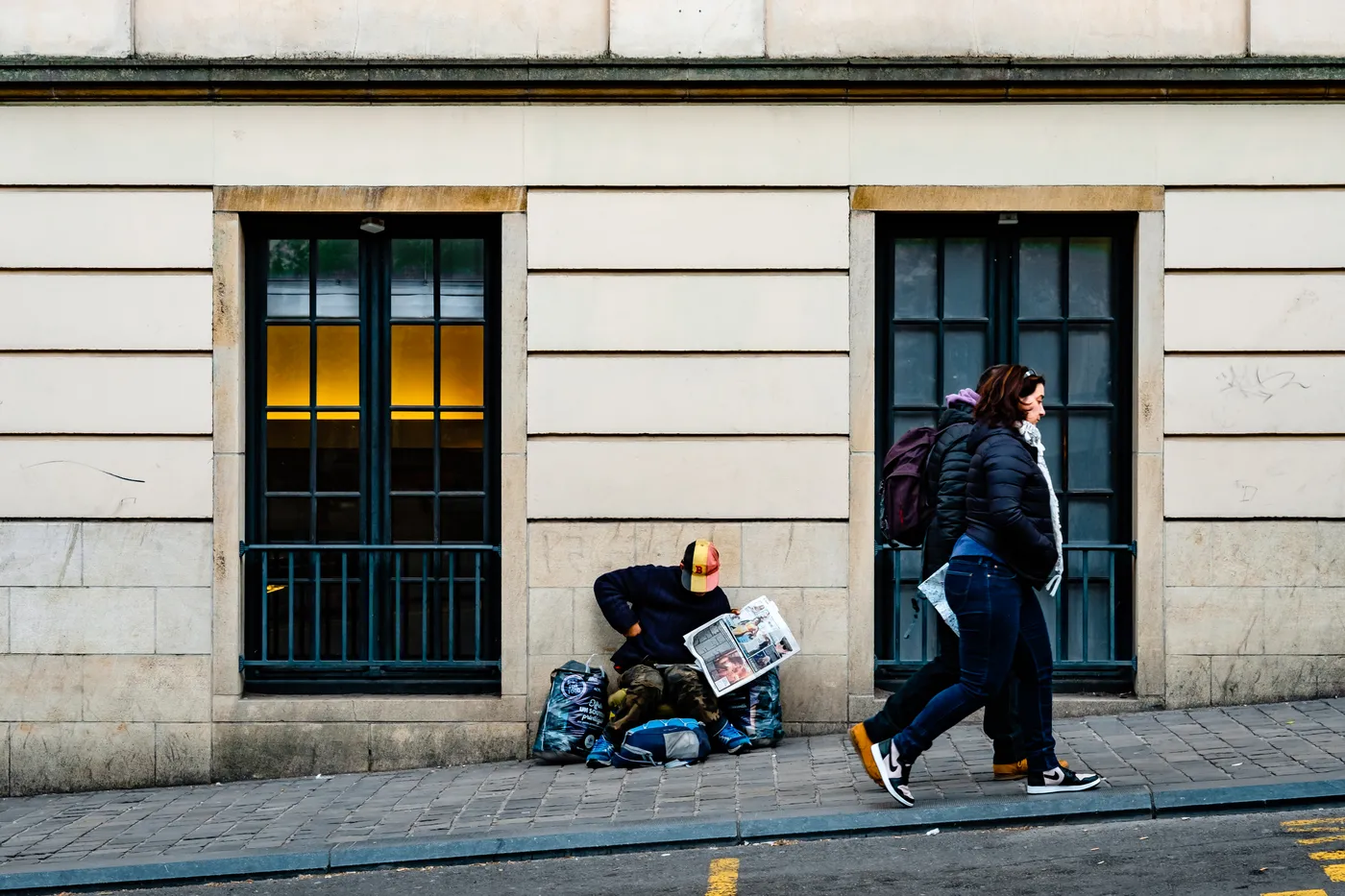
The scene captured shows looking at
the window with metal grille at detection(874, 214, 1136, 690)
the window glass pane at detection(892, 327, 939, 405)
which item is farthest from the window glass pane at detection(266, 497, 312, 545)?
the window glass pane at detection(892, 327, 939, 405)

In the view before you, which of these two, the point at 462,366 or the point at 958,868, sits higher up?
the point at 462,366

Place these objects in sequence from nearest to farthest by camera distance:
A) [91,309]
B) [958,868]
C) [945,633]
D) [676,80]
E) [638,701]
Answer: [958,868] → [945,633] → [638,701] → [676,80] → [91,309]

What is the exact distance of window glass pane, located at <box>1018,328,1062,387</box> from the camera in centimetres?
904

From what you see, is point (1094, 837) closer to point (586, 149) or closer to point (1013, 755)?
point (1013, 755)

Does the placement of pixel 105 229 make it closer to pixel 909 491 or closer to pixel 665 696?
pixel 665 696

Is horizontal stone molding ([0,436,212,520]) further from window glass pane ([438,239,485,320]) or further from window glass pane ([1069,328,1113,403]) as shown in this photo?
window glass pane ([1069,328,1113,403])

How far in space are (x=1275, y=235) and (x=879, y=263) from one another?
243 cm

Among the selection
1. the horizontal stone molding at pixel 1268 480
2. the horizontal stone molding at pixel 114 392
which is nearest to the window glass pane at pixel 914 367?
the horizontal stone molding at pixel 1268 480

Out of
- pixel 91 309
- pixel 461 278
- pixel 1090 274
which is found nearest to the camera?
pixel 91 309

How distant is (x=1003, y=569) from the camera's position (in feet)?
21.2

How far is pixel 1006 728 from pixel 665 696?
2.10 meters

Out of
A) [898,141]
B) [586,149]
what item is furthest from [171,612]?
[898,141]

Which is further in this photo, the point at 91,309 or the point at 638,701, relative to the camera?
the point at 91,309

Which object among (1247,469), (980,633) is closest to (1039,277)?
(1247,469)
